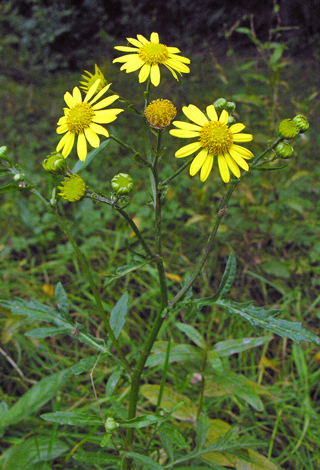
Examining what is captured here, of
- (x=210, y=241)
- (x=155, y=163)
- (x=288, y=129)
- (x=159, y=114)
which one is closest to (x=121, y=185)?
(x=155, y=163)

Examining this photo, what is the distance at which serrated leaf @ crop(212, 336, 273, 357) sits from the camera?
1675 mm

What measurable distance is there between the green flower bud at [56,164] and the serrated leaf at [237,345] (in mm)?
1065

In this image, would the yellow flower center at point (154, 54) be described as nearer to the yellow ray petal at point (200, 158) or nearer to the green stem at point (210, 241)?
the yellow ray petal at point (200, 158)

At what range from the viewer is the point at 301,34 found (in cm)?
678

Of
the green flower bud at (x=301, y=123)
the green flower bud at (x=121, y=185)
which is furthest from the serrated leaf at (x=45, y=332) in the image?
the green flower bud at (x=301, y=123)

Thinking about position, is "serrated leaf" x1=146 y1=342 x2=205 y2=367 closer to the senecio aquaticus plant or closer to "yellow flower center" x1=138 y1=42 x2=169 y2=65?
the senecio aquaticus plant

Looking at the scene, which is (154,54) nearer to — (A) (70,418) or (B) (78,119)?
(B) (78,119)

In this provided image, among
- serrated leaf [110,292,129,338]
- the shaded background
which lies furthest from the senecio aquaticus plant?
the shaded background

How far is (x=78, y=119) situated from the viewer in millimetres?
1247

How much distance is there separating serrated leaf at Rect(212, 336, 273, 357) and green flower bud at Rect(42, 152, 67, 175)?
1.06 m

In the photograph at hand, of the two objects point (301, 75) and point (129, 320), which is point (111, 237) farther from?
point (301, 75)

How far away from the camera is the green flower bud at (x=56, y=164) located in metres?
1.20

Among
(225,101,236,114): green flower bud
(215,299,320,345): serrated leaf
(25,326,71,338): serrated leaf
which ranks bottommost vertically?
(25,326,71,338): serrated leaf

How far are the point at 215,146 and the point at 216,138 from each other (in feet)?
0.08
